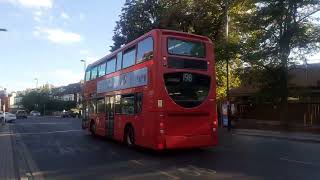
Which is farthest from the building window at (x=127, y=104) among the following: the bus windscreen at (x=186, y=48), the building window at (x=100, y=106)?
the building window at (x=100, y=106)

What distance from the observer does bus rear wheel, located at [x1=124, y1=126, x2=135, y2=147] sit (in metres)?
19.0

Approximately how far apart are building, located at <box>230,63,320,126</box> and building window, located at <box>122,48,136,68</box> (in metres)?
15.8

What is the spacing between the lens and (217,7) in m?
42.2

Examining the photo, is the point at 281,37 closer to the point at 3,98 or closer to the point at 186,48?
the point at 186,48

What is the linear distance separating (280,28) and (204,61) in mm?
16232

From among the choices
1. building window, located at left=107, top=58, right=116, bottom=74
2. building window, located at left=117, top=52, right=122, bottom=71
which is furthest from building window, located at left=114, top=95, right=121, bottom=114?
building window, located at left=107, top=58, right=116, bottom=74

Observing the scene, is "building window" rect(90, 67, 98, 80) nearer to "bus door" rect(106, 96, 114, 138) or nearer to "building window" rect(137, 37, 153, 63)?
"bus door" rect(106, 96, 114, 138)

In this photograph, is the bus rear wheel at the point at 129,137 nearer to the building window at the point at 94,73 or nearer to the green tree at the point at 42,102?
the building window at the point at 94,73

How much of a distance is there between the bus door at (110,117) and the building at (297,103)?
48.7 feet

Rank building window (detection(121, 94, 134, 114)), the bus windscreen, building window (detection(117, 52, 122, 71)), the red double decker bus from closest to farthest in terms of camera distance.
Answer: the red double decker bus → the bus windscreen → building window (detection(121, 94, 134, 114)) → building window (detection(117, 52, 122, 71))

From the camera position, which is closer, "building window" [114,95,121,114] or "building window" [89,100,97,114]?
"building window" [114,95,121,114]

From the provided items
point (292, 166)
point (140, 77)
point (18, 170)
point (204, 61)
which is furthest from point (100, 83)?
point (292, 166)

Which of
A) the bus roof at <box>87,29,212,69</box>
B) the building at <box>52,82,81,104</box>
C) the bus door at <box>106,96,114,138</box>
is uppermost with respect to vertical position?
the building at <box>52,82,81,104</box>

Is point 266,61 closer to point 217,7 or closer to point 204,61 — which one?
point 217,7
